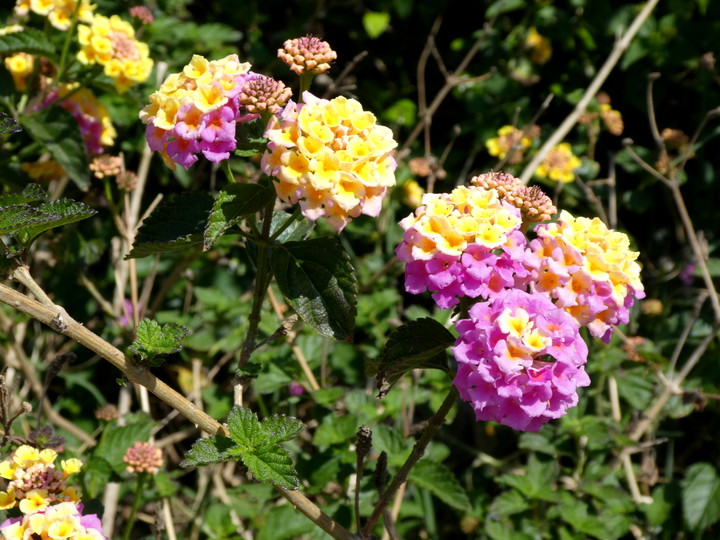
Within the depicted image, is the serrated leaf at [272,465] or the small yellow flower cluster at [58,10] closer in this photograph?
the serrated leaf at [272,465]

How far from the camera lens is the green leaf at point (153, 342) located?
1.09 metres

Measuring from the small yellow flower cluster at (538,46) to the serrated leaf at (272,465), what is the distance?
2.23 metres

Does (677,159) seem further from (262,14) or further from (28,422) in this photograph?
(28,422)

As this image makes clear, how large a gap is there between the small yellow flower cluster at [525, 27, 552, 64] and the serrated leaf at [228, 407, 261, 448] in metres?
2.21

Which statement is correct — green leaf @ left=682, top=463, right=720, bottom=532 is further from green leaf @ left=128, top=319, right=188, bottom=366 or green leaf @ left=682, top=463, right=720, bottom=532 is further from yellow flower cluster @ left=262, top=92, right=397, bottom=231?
green leaf @ left=128, top=319, right=188, bottom=366

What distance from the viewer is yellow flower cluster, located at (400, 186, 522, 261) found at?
3.60 ft

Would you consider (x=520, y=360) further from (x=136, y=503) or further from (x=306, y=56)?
(x=136, y=503)

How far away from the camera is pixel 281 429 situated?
115 centimetres

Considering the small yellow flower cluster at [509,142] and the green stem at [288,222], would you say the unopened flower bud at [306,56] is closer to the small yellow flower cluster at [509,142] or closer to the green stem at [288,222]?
the green stem at [288,222]

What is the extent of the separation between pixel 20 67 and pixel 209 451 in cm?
136

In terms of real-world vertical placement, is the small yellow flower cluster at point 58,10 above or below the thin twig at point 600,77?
above

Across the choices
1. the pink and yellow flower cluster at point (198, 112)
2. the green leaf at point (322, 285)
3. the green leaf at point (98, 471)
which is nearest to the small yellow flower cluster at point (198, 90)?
the pink and yellow flower cluster at point (198, 112)

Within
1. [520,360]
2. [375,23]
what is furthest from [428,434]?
[375,23]

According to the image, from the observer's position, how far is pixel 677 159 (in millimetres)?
2711
